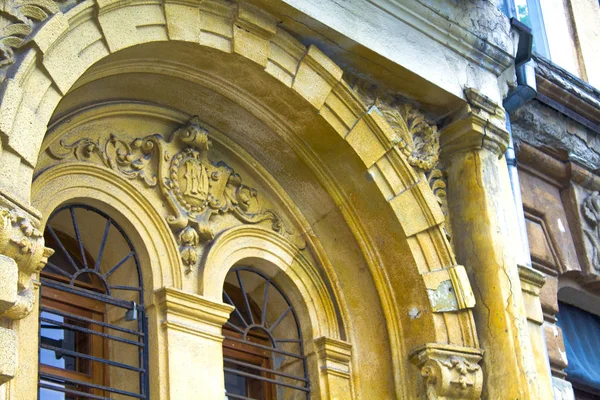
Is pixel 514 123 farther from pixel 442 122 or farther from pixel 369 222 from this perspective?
pixel 369 222

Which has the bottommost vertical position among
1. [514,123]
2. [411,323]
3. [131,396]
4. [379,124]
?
[131,396]

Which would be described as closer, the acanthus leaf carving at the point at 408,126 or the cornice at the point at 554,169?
the acanthus leaf carving at the point at 408,126

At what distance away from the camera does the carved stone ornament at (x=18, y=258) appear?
4.57 m

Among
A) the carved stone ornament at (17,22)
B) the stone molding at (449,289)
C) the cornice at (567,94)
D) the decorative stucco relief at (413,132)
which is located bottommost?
the stone molding at (449,289)

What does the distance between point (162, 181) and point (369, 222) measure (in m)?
1.33

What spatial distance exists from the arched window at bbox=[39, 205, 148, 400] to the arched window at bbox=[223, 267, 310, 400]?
25.2 inches

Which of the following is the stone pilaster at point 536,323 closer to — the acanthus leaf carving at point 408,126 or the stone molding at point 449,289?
the stone molding at point 449,289

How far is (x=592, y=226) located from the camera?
904cm

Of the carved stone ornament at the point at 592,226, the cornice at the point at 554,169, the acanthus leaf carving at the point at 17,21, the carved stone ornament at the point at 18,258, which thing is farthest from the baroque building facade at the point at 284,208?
the carved stone ornament at the point at 592,226

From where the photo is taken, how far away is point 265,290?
6910 mm

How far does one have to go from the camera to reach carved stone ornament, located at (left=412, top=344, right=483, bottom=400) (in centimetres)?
655

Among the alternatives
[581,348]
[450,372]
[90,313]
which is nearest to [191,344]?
[90,313]

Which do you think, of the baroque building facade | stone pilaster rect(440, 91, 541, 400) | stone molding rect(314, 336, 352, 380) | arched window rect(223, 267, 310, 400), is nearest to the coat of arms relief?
the baroque building facade

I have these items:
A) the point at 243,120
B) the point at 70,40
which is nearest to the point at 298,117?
the point at 243,120
